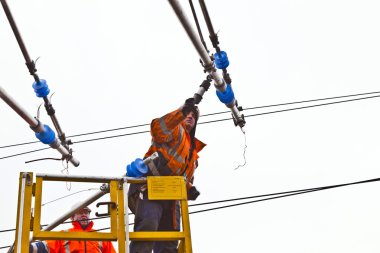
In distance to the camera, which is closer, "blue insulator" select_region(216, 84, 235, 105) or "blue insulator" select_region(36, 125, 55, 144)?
"blue insulator" select_region(216, 84, 235, 105)

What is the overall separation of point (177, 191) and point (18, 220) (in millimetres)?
1190

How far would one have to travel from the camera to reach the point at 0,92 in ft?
16.4

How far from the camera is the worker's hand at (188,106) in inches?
204

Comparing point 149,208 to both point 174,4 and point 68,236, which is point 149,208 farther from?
point 174,4

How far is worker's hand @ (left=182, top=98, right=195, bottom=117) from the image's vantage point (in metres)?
5.18

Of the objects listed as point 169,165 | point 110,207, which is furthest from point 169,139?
point 110,207

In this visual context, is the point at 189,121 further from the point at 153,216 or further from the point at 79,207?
the point at 79,207

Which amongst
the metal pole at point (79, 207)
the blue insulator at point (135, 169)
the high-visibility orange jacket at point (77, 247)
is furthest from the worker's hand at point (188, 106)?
the high-visibility orange jacket at point (77, 247)

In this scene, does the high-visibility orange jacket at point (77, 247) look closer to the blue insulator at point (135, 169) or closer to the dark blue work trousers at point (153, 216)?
the dark blue work trousers at point (153, 216)

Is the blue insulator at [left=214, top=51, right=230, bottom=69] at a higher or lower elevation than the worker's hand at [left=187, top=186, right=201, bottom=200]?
higher

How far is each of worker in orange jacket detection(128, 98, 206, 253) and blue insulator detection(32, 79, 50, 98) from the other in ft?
4.18

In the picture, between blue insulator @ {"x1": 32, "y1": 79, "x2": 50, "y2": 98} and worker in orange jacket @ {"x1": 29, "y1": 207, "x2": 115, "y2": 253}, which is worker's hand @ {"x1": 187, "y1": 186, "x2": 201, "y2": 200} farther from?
blue insulator @ {"x1": 32, "y1": 79, "x2": 50, "y2": 98}

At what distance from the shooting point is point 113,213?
4.12m

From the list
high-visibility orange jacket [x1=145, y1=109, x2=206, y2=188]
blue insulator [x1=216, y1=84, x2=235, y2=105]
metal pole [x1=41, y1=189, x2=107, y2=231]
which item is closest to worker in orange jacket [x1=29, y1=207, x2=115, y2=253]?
metal pole [x1=41, y1=189, x2=107, y2=231]
